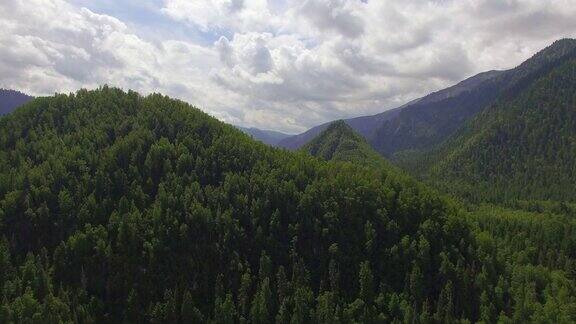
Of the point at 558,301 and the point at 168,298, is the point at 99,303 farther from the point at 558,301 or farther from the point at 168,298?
the point at 558,301

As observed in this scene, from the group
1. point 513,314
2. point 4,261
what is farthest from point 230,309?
point 513,314

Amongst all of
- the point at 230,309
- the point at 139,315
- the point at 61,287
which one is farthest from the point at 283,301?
the point at 61,287

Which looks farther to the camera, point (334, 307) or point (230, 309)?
point (334, 307)

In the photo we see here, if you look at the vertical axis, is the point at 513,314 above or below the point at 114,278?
below

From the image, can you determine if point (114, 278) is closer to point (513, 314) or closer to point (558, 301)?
point (513, 314)

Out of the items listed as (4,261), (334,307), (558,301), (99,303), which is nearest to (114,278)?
(99,303)

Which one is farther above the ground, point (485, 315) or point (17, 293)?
point (17, 293)

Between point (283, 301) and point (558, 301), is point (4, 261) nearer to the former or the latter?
point (283, 301)

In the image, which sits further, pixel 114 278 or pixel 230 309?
pixel 114 278
